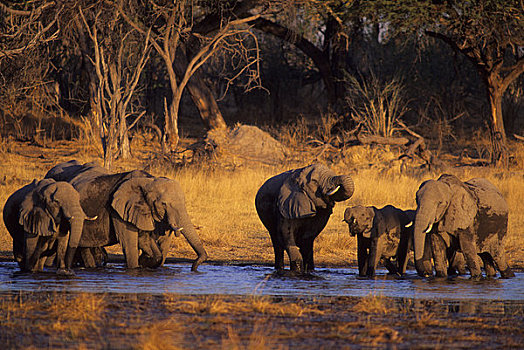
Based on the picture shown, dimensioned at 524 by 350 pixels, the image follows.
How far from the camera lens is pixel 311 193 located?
384 inches

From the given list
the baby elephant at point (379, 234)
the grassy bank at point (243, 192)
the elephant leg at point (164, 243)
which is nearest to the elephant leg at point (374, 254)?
the baby elephant at point (379, 234)

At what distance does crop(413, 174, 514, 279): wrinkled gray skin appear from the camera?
30.8ft

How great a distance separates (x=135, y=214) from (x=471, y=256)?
13.1ft

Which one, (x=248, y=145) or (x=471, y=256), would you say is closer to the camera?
(x=471, y=256)

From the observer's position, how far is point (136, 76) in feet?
58.6

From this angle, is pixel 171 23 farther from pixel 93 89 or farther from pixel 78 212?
pixel 78 212

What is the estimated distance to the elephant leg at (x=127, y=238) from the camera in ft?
32.7

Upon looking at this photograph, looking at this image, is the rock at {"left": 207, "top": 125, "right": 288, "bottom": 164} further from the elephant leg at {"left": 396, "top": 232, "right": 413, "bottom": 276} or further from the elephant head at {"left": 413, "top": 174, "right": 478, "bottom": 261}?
the elephant head at {"left": 413, "top": 174, "right": 478, "bottom": 261}

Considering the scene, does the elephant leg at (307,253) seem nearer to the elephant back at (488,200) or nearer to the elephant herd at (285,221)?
the elephant herd at (285,221)

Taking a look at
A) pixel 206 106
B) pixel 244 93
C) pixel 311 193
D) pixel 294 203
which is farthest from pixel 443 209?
pixel 206 106

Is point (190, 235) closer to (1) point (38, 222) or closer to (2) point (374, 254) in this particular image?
(1) point (38, 222)

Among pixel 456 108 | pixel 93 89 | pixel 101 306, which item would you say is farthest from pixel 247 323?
pixel 456 108

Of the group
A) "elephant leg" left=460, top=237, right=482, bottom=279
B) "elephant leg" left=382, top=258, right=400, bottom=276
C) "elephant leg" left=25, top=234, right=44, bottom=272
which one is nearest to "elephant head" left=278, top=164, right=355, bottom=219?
"elephant leg" left=382, top=258, right=400, bottom=276

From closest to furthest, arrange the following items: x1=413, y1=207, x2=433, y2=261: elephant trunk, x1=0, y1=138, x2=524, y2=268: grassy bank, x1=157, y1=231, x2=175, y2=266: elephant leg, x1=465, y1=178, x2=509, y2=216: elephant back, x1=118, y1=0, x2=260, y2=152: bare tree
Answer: x1=413, y1=207, x2=433, y2=261: elephant trunk, x1=465, y1=178, x2=509, y2=216: elephant back, x1=157, y1=231, x2=175, y2=266: elephant leg, x1=0, y1=138, x2=524, y2=268: grassy bank, x1=118, y1=0, x2=260, y2=152: bare tree
